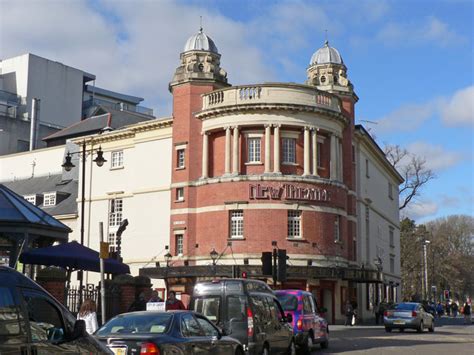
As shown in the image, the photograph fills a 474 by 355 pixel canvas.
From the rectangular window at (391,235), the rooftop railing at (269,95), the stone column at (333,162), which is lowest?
the rectangular window at (391,235)

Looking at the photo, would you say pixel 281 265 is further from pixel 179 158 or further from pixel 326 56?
pixel 326 56

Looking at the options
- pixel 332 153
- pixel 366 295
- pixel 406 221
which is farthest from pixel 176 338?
pixel 406 221

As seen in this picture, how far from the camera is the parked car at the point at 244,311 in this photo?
51.5 feet

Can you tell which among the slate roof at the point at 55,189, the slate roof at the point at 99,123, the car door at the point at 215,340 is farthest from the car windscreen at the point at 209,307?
Answer: the slate roof at the point at 99,123

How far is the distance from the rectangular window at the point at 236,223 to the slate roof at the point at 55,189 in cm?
1710

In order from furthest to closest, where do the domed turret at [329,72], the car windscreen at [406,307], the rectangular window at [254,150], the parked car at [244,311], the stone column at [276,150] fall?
the domed turret at [329,72] → the rectangular window at [254,150] → the stone column at [276,150] → the car windscreen at [406,307] → the parked car at [244,311]

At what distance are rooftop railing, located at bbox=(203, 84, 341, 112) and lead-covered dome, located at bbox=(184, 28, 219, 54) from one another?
5059 millimetres

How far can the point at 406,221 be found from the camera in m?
104

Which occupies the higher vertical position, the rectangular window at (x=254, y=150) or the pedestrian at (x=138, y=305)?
the rectangular window at (x=254, y=150)

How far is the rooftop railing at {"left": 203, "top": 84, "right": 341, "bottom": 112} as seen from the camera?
44.2 meters

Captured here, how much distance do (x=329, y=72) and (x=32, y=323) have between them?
46.4 m

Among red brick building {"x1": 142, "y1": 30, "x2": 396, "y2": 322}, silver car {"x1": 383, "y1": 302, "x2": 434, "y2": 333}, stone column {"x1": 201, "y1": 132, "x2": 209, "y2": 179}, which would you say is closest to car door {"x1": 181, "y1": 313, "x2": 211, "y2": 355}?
silver car {"x1": 383, "y1": 302, "x2": 434, "y2": 333}

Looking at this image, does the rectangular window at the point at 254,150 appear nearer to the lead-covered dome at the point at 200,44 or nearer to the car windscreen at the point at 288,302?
the lead-covered dome at the point at 200,44

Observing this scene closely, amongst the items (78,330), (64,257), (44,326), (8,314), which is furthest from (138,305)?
(8,314)
